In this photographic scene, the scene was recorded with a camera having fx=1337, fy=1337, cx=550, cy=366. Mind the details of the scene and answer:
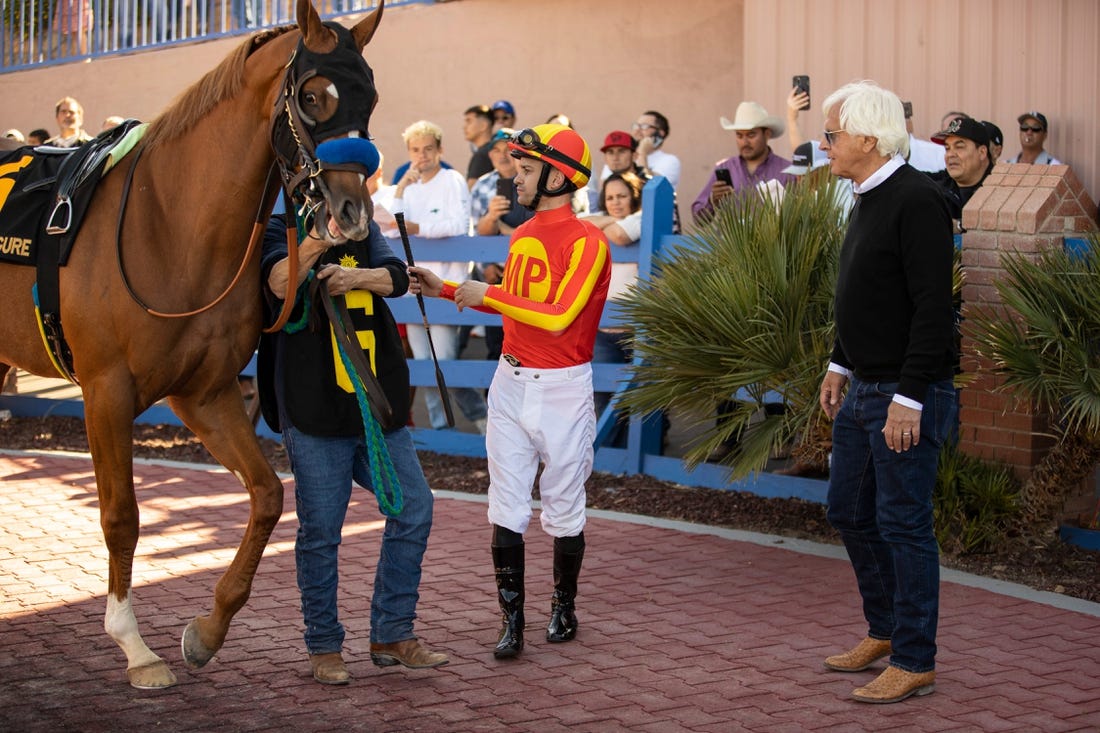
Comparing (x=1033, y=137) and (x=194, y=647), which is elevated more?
(x=1033, y=137)

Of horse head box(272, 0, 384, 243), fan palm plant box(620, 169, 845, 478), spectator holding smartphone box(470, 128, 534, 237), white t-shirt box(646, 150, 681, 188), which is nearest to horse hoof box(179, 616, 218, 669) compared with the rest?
horse head box(272, 0, 384, 243)

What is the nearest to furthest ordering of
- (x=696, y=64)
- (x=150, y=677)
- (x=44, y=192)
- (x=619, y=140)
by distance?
(x=150, y=677), (x=44, y=192), (x=619, y=140), (x=696, y=64)

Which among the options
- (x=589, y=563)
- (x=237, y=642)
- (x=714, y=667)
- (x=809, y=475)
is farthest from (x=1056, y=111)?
(x=237, y=642)

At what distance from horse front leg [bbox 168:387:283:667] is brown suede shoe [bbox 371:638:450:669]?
21.9 inches

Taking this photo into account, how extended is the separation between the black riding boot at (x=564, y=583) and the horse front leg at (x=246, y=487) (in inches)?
46.6

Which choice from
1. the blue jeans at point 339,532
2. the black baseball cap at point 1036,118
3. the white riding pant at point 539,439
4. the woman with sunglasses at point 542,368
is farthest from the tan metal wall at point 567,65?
the blue jeans at point 339,532

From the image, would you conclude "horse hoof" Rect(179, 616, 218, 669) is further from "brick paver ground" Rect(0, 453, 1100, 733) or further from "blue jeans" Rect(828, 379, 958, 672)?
"blue jeans" Rect(828, 379, 958, 672)

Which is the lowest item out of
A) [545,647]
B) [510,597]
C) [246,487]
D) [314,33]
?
[545,647]

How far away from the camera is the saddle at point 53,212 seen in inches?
194

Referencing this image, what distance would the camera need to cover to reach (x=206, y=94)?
15.9 ft

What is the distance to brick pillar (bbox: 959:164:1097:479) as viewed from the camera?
6.86m

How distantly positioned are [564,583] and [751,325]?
6.30ft

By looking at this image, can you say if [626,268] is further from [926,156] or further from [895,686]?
[895,686]

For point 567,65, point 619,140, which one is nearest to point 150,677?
point 619,140
